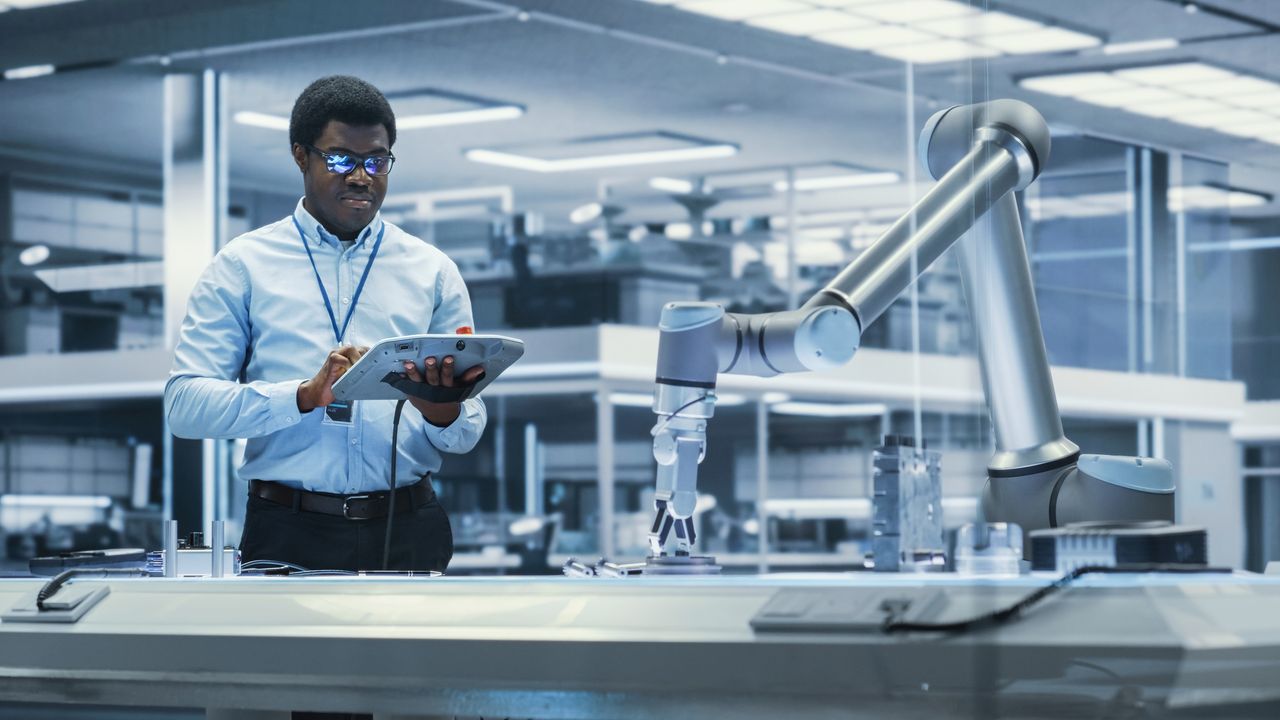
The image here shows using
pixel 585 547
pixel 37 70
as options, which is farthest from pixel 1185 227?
pixel 37 70

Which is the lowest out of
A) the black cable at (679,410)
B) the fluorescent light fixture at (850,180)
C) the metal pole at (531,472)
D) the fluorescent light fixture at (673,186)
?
the metal pole at (531,472)

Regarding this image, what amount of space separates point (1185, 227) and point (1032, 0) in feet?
1.13

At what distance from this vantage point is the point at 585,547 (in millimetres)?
9469

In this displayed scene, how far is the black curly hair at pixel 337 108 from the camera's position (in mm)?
2246

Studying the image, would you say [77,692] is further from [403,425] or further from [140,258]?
[140,258]

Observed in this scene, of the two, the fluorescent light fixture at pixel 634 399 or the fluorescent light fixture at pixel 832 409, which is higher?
the fluorescent light fixture at pixel 634 399

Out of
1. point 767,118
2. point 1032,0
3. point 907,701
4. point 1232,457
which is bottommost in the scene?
point 907,701

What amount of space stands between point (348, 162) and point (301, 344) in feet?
0.82

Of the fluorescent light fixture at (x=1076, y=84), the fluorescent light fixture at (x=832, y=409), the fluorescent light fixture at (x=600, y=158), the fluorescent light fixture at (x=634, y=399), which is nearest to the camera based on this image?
the fluorescent light fixture at (x=1076, y=84)

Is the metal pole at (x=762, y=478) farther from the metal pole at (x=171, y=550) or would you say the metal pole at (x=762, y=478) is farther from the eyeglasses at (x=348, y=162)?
the metal pole at (x=171, y=550)

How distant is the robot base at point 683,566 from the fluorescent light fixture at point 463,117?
31.2ft

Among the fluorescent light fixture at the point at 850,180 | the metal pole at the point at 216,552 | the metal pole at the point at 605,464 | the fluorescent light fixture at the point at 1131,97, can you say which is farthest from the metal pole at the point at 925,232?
the fluorescent light fixture at the point at 850,180

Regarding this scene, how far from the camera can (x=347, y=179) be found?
2.24 metres

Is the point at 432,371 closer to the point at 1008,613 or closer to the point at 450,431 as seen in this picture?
the point at 450,431
